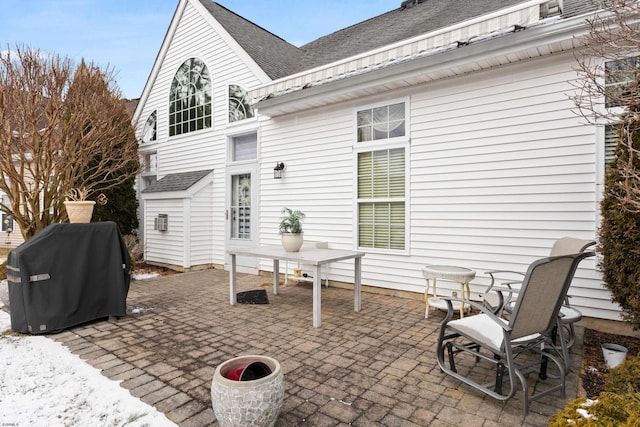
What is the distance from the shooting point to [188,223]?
7.91 m

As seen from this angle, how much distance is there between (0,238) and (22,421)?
14.0 m

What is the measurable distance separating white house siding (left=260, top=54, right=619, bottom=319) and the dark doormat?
142 cm

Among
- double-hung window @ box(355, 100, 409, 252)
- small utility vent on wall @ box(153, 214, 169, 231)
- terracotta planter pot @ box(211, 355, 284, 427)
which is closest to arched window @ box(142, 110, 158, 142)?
small utility vent on wall @ box(153, 214, 169, 231)

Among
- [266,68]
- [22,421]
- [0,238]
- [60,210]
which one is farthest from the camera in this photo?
[0,238]

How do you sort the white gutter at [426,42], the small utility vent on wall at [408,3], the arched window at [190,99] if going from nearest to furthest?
the white gutter at [426,42] → the arched window at [190,99] → the small utility vent on wall at [408,3]

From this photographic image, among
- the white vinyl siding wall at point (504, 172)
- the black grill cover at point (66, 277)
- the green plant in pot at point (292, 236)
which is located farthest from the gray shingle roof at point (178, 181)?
the white vinyl siding wall at point (504, 172)

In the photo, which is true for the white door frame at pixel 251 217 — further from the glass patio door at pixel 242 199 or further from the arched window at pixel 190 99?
the arched window at pixel 190 99

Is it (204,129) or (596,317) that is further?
(204,129)

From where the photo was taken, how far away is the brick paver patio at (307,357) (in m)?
2.31

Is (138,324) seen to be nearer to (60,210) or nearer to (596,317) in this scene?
(60,210)

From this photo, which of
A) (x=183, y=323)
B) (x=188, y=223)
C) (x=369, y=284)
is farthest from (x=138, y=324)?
(x=188, y=223)

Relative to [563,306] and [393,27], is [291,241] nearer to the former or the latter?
[563,306]

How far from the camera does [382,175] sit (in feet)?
18.5

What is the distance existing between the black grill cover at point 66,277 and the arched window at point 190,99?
16.4 ft
